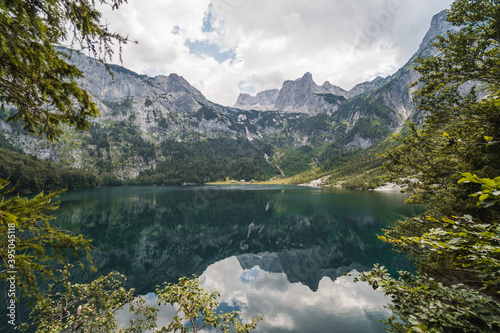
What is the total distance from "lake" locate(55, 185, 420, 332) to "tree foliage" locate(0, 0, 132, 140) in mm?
16435

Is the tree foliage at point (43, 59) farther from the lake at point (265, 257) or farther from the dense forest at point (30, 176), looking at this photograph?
the dense forest at point (30, 176)

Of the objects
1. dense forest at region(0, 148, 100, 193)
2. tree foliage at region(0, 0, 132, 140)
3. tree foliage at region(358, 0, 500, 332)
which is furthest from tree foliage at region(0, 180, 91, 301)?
dense forest at region(0, 148, 100, 193)

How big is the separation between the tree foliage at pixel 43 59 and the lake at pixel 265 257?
53.9 ft

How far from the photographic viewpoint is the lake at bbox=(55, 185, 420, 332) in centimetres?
1619

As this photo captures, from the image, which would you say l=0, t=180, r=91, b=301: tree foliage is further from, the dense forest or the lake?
the dense forest

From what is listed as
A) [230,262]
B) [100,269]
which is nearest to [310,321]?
[230,262]

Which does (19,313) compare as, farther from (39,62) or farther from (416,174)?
(416,174)

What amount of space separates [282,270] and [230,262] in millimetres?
8599

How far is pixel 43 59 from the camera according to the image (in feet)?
14.4

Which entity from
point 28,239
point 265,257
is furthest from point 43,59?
point 265,257

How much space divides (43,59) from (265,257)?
1211 inches

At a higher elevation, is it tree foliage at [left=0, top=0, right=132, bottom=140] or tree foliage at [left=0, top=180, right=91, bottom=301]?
tree foliage at [left=0, top=0, right=132, bottom=140]

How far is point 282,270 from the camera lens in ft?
82.9

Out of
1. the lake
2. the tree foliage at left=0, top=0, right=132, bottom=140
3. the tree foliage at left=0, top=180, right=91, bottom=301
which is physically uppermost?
the tree foliage at left=0, top=0, right=132, bottom=140
